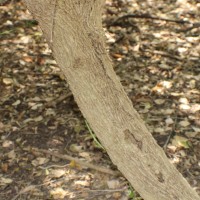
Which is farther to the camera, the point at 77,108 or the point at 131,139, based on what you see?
the point at 77,108

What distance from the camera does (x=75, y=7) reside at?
7.25 ft

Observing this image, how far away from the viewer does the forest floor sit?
355 centimetres

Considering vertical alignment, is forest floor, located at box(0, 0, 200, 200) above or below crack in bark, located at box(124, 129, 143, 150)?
below

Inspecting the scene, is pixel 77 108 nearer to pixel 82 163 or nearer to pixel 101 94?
pixel 82 163

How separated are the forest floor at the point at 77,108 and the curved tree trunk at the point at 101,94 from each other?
765mm

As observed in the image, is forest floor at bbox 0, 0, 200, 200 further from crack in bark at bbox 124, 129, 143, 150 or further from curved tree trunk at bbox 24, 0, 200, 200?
crack in bark at bbox 124, 129, 143, 150

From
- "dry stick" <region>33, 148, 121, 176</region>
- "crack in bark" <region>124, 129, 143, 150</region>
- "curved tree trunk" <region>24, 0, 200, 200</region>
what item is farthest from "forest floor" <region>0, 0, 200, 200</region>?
"crack in bark" <region>124, 129, 143, 150</region>

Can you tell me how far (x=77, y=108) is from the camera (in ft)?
14.0

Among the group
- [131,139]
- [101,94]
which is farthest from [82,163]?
[101,94]

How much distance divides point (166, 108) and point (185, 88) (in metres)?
0.37

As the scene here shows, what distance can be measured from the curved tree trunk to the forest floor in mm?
765

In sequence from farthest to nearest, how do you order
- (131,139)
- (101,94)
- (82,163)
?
(82,163)
(131,139)
(101,94)

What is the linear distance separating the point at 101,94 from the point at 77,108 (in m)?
1.91

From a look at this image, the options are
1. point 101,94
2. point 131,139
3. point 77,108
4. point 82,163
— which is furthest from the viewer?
point 77,108
